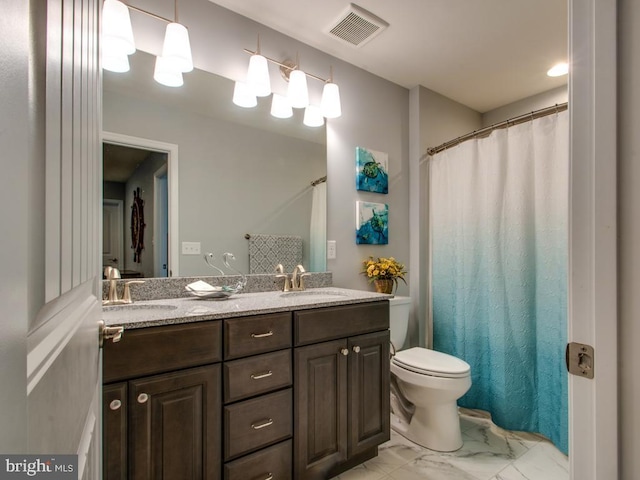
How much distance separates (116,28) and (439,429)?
259cm

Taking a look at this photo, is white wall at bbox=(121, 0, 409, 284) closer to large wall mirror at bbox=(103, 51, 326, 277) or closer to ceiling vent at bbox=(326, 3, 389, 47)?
large wall mirror at bbox=(103, 51, 326, 277)

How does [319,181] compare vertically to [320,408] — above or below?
above

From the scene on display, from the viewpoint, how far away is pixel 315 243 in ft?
6.97

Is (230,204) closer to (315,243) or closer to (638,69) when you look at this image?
(315,243)

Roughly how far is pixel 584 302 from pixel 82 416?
910 millimetres

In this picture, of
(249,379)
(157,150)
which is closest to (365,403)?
(249,379)

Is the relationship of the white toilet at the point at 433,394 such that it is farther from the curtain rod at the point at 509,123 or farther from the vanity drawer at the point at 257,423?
the curtain rod at the point at 509,123

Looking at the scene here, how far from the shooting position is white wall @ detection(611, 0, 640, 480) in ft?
1.89

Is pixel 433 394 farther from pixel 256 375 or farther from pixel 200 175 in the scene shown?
pixel 200 175

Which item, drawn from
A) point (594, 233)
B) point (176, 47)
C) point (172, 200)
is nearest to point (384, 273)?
point (172, 200)

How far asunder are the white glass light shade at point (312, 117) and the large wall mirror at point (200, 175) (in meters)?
0.04

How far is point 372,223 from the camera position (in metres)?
2.35

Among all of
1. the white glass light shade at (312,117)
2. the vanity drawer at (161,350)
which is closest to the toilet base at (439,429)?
the vanity drawer at (161,350)

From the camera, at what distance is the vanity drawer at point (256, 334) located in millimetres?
1240
